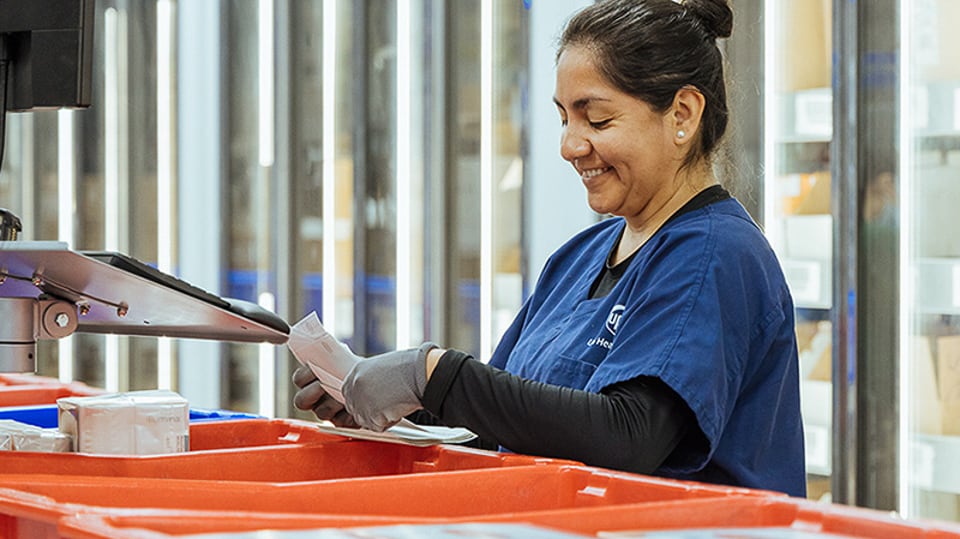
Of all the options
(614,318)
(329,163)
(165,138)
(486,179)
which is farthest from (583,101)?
(165,138)

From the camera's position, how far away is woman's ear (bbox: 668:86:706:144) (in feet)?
5.85

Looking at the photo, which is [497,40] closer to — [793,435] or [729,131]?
[729,131]

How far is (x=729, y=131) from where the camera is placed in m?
1.90

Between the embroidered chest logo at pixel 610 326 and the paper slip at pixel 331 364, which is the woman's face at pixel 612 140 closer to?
the embroidered chest logo at pixel 610 326

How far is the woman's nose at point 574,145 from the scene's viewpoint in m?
1.81

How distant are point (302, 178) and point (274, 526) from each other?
14.3 feet

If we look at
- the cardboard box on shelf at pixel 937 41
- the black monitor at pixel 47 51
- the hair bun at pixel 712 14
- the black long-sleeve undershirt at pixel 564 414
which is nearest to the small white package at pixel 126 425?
the black long-sleeve undershirt at pixel 564 414

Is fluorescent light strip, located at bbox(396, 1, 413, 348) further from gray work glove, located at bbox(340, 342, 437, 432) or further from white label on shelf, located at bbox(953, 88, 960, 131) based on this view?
gray work glove, located at bbox(340, 342, 437, 432)

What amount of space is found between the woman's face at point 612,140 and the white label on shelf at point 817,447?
1707 mm

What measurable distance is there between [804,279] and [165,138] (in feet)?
11.5

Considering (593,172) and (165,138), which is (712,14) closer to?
(593,172)

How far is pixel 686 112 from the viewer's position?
5.90ft

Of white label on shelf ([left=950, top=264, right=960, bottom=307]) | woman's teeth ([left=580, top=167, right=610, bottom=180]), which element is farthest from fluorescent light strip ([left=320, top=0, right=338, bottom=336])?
woman's teeth ([left=580, top=167, right=610, bottom=180])

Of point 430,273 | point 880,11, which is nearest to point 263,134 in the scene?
point 430,273
